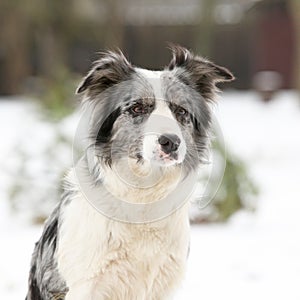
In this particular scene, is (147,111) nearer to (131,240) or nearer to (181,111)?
(181,111)

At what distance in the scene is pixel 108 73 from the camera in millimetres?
3998

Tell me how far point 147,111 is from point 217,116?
1538 mm

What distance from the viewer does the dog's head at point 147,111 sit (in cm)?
377

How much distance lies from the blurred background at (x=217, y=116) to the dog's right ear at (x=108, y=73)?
0.62 meters

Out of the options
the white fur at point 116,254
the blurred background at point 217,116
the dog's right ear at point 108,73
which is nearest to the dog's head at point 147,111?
the dog's right ear at point 108,73

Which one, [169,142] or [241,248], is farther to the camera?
[241,248]

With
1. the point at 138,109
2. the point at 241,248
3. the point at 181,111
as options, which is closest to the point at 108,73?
the point at 138,109

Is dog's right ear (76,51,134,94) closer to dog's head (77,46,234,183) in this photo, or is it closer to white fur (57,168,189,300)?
dog's head (77,46,234,183)

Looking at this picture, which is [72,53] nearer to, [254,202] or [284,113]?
[284,113]

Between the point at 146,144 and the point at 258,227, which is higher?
the point at 146,144

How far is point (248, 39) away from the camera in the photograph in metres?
28.3

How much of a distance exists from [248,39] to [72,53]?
7.12 meters

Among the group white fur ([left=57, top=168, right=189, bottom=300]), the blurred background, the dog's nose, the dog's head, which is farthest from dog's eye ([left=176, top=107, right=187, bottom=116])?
the blurred background

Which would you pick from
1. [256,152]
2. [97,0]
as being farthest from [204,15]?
[256,152]
